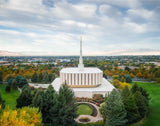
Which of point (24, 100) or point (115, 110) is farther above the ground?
point (115, 110)

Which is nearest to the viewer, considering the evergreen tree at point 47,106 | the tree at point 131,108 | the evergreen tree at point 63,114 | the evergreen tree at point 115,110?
the evergreen tree at point 63,114

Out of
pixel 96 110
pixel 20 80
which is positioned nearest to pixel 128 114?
pixel 96 110

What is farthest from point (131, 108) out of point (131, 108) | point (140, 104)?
point (140, 104)

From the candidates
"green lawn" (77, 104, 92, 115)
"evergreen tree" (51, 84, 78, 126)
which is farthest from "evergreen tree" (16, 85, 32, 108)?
"green lawn" (77, 104, 92, 115)

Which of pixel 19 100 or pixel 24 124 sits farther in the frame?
pixel 19 100

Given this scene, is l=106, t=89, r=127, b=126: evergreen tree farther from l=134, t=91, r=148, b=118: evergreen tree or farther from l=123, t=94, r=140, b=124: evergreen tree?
l=134, t=91, r=148, b=118: evergreen tree

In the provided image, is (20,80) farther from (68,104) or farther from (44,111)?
(68,104)

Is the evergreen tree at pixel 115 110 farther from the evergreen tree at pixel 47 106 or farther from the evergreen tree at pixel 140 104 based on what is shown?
the evergreen tree at pixel 47 106

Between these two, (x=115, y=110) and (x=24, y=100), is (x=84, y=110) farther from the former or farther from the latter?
(x=24, y=100)

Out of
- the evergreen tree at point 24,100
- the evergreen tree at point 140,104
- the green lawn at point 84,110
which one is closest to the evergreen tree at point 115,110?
the evergreen tree at point 140,104
